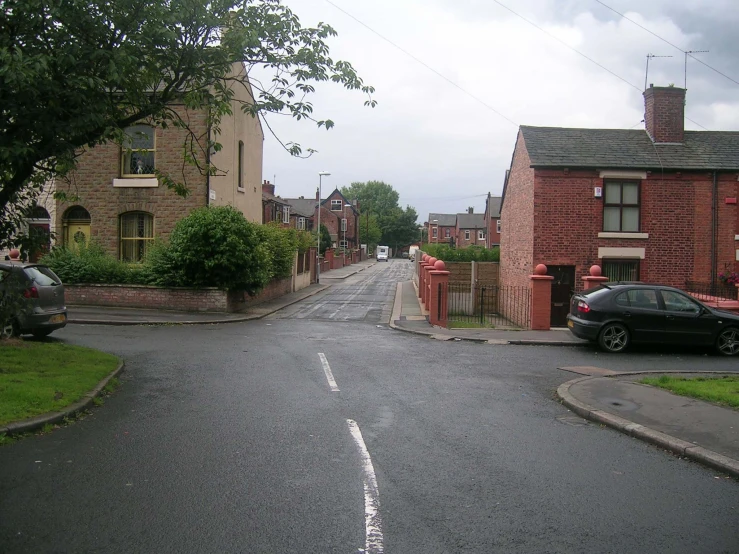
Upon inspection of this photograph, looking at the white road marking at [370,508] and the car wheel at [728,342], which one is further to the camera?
the car wheel at [728,342]

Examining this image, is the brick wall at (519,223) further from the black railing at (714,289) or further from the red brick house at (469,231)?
the red brick house at (469,231)

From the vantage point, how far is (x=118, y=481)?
542cm

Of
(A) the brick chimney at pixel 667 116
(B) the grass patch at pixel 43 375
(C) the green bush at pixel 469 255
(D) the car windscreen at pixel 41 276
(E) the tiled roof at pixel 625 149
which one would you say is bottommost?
(B) the grass patch at pixel 43 375

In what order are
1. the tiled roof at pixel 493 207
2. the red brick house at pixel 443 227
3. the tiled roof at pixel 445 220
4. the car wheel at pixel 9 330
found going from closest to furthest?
the car wheel at pixel 9 330
the tiled roof at pixel 493 207
the red brick house at pixel 443 227
the tiled roof at pixel 445 220

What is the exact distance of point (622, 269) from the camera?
22156 millimetres

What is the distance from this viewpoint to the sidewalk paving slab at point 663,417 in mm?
6558

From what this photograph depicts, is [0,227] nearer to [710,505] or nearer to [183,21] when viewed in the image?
[183,21]

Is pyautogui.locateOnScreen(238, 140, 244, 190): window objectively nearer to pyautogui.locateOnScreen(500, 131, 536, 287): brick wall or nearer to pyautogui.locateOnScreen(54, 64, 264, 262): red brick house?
pyautogui.locateOnScreen(54, 64, 264, 262): red brick house

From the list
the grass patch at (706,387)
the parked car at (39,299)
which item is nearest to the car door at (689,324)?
the grass patch at (706,387)

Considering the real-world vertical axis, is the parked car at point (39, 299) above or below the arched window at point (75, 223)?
below

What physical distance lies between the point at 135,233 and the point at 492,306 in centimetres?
1489

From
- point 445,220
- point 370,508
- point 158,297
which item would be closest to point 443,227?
point 445,220

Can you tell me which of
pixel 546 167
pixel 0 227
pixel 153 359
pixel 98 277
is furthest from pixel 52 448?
pixel 546 167

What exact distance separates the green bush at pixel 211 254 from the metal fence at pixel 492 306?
6543mm
